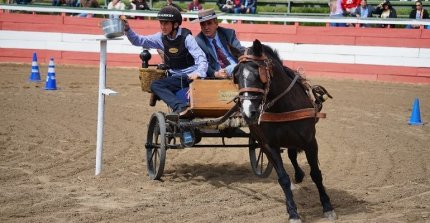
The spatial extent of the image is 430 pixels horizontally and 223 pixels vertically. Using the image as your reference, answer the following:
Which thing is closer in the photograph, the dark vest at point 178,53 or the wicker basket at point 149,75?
the dark vest at point 178,53

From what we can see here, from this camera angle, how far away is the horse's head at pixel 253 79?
6371 millimetres

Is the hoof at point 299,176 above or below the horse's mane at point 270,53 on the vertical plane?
below

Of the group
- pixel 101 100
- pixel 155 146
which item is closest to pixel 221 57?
pixel 155 146

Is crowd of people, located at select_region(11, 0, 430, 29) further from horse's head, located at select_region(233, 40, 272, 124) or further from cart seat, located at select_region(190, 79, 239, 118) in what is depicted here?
horse's head, located at select_region(233, 40, 272, 124)

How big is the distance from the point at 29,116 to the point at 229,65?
16.9 feet

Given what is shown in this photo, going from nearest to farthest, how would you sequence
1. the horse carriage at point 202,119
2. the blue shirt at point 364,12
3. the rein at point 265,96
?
1. the rein at point 265,96
2. the horse carriage at point 202,119
3. the blue shirt at point 364,12

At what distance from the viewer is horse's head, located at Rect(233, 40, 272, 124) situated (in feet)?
20.9

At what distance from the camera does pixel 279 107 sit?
689 cm

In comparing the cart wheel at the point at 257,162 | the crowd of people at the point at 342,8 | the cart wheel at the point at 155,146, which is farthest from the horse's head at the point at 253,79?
the crowd of people at the point at 342,8

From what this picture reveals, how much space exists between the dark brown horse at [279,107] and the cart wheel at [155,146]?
144cm

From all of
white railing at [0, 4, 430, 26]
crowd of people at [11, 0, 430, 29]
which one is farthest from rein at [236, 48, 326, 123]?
crowd of people at [11, 0, 430, 29]

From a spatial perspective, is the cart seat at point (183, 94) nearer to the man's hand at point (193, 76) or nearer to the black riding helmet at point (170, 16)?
the man's hand at point (193, 76)

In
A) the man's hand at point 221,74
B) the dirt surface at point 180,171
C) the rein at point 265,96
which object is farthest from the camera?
the man's hand at point 221,74

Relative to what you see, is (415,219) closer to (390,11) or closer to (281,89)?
(281,89)
